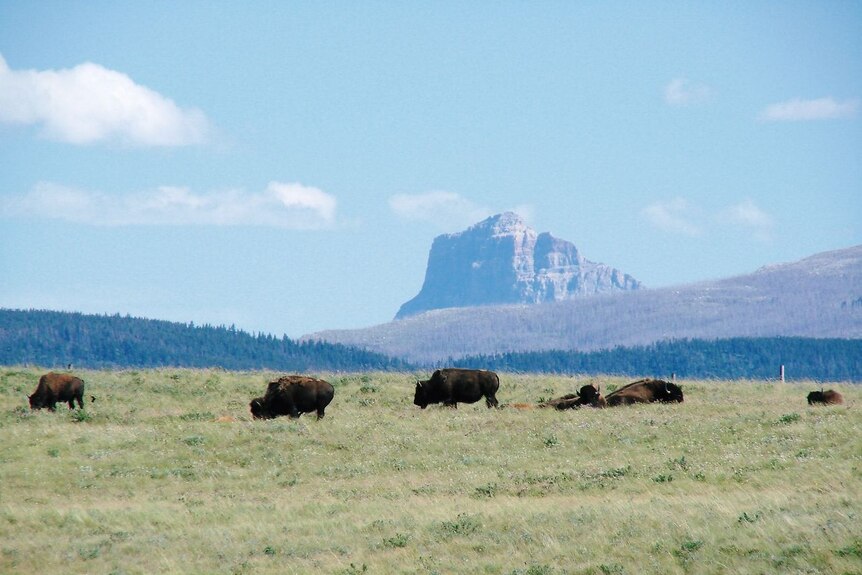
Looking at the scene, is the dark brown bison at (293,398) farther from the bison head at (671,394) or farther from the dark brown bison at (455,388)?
the bison head at (671,394)

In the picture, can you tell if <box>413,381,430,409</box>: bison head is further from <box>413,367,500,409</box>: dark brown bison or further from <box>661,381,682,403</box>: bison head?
<box>661,381,682,403</box>: bison head

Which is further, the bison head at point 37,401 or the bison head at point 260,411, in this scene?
the bison head at point 37,401

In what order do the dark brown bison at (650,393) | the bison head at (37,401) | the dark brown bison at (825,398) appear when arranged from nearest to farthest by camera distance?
1. the dark brown bison at (825,398)
2. the dark brown bison at (650,393)
3. the bison head at (37,401)

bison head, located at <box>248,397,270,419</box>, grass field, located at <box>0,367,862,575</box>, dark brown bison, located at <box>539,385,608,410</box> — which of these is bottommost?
grass field, located at <box>0,367,862,575</box>

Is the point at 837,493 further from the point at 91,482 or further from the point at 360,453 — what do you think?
the point at 91,482

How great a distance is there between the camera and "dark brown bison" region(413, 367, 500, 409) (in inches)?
1692

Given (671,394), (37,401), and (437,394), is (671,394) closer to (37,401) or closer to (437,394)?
(437,394)

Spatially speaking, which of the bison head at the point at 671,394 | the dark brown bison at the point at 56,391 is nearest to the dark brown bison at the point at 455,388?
the bison head at the point at 671,394

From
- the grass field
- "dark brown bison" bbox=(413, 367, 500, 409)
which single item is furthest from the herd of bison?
the grass field

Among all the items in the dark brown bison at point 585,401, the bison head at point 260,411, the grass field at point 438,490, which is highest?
the dark brown bison at point 585,401

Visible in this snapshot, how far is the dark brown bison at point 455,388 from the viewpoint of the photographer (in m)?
43.0

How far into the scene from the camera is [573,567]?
773 inches

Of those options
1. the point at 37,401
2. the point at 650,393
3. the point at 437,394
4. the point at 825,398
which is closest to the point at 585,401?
the point at 650,393

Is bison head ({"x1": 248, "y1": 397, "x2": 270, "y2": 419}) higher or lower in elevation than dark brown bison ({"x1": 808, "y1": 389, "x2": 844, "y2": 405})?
lower
